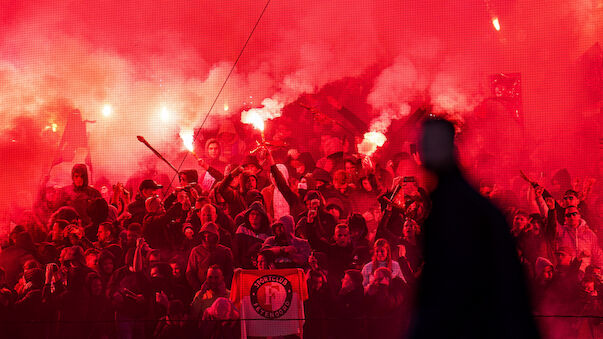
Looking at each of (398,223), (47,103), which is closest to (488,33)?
(398,223)

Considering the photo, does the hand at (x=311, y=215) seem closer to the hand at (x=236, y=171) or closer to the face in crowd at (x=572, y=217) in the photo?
the hand at (x=236, y=171)

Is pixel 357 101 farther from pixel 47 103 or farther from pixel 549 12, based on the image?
pixel 47 103

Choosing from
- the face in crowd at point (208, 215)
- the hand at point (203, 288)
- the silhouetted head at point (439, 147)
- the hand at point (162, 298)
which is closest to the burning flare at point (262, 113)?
the face in crowd at point (208, 215)

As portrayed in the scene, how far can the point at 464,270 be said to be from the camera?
2.00 metres

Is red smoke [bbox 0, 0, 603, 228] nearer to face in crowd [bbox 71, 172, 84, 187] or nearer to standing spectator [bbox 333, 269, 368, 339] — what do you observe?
face in crowd [bbox 71, 172, 84, 187]

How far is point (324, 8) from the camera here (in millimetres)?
5297

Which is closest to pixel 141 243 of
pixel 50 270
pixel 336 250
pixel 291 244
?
pixel 50 270

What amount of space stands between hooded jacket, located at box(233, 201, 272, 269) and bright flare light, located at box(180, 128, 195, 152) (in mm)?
757

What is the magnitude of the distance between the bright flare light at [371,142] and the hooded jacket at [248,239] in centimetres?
98

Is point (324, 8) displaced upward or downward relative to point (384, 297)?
upward

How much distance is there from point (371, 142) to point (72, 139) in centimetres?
263

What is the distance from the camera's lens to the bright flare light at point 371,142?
5.03m

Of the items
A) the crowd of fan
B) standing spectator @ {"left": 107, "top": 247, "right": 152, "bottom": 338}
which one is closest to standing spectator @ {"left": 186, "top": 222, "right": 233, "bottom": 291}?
the crowd of fan

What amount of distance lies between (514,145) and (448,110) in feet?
2.00
